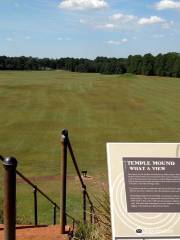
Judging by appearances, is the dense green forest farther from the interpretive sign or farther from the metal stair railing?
the metal stair railing

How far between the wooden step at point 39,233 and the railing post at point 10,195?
190cm

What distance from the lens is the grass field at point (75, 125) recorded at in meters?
28.2

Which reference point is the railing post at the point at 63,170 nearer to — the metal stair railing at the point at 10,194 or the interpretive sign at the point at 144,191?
the interpretive sign at the point at 144,191

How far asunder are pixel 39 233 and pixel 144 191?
1.53 metres

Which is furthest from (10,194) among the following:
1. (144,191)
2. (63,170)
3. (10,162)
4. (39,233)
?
(39,233)

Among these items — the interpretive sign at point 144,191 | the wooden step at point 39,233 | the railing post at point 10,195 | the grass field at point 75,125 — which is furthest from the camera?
the grass field at point 75,125

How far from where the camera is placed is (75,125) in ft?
156

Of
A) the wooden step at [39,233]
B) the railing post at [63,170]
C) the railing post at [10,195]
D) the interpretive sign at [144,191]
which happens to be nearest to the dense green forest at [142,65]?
the wooden step at [39,233]

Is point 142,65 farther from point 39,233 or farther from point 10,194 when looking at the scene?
point 10,194

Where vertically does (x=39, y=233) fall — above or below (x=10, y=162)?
below

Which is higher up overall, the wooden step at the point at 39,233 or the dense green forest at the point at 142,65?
the dense green forest at the point at 142,65

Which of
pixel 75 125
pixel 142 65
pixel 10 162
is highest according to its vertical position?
pixel 142 65

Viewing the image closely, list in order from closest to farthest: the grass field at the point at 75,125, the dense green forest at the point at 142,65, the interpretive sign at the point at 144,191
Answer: the interpretive sign at the point at 144,191, the grass field at the point at 75,125, the dense green forest at the point at 142,65

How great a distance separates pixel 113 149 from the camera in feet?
15.6
